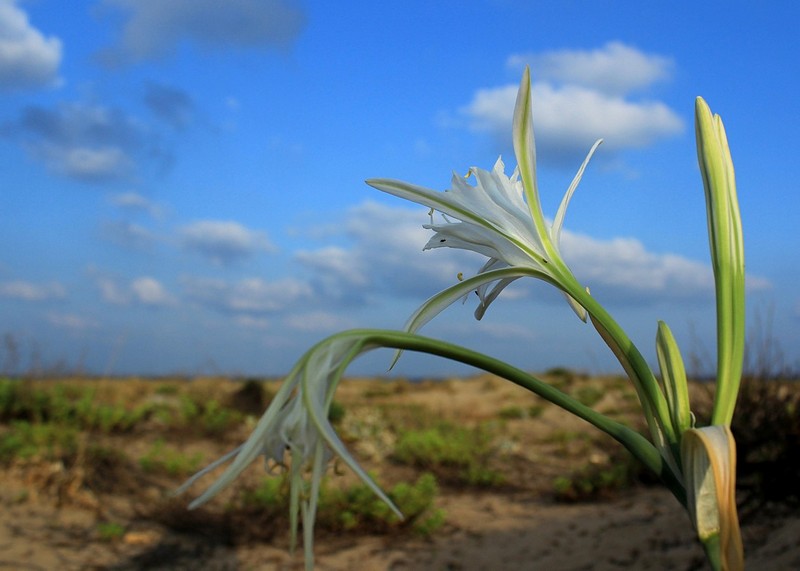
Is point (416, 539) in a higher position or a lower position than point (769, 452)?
lower

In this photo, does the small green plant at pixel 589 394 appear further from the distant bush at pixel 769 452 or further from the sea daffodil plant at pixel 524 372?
the sea daffodil plant at pixel 524 372

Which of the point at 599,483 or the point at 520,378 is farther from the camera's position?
the point at 599,483

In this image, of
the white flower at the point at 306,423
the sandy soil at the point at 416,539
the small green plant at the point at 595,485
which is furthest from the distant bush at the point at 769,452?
the white flower at the point at 306,423

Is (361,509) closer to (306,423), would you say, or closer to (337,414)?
(337,414)

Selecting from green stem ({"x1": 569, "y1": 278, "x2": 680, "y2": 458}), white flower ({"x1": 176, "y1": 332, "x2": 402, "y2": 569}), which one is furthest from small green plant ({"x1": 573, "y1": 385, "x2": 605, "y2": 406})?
white flower ({"x1": 176, "y1": 332, "x2": 402, "y2": 569})

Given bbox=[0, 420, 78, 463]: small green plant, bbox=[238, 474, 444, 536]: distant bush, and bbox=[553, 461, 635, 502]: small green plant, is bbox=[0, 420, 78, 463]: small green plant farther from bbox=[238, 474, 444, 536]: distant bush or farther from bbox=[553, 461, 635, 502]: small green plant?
bbox=[553, 461, 635, 502]: small green plant

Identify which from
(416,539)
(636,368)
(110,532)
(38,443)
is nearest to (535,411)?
(416,539)
